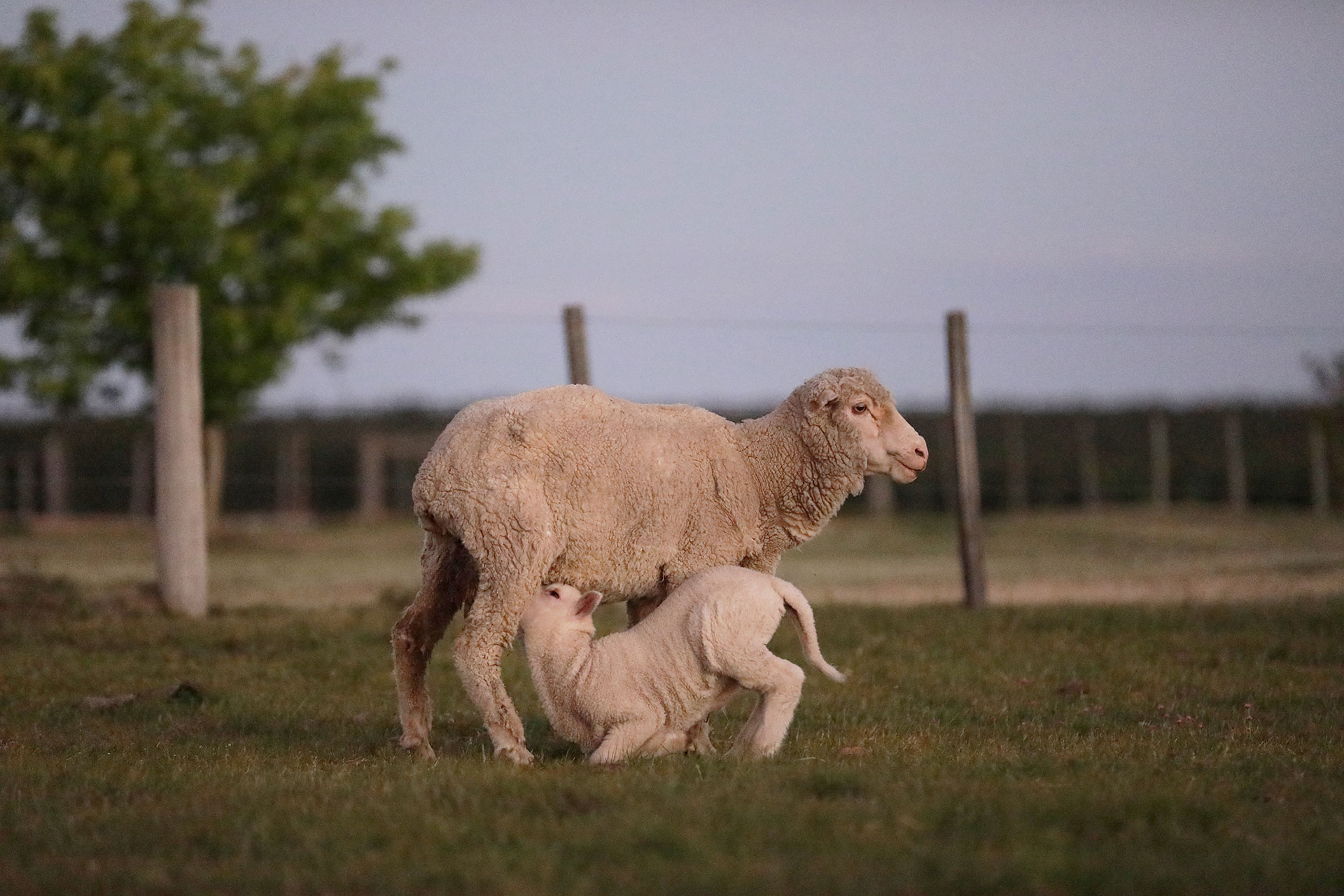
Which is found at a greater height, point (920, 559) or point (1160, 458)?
point (1160, 458)

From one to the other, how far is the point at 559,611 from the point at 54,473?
82.9 ft

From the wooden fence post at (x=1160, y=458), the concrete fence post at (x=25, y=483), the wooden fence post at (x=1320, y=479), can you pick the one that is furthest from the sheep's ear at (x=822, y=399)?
the concrete fence post at (x=25, y=483)

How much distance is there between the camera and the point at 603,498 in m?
7.19

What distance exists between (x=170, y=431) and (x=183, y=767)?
20.3 ft

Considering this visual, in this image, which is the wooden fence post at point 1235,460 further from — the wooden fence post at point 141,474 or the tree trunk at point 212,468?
the wooden fence post at point 141,474

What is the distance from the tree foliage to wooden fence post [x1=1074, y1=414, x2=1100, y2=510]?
11.4 metres

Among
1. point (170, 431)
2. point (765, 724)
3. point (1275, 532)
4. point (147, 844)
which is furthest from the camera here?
point (1275, 532)

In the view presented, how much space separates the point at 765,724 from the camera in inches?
264

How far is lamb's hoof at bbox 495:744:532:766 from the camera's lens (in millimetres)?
6906

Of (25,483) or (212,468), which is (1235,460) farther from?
(25,483)

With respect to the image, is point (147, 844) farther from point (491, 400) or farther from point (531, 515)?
point (491, 400)

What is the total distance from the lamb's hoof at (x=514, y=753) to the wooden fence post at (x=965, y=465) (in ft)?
20.6

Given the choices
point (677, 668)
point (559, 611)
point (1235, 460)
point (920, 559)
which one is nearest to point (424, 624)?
point (559, 611)

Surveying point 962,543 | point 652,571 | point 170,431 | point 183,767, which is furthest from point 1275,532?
point 183,767
